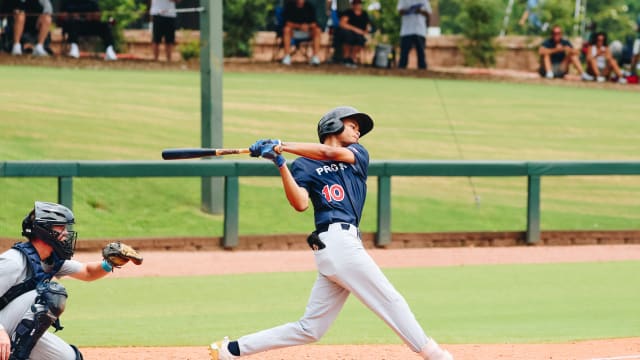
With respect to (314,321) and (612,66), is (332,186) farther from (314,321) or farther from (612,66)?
(612,66)

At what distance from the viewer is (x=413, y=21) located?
23.8m

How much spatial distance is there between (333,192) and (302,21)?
16561 millimetres

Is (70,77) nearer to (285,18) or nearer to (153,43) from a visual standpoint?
(153,43)

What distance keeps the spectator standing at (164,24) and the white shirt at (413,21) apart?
4640 millimetres

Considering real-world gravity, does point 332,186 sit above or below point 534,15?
below

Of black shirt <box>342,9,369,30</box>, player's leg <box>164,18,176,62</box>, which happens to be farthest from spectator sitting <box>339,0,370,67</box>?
player's leg <box>164,18,176,62</box>

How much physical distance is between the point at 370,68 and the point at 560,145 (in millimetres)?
5579

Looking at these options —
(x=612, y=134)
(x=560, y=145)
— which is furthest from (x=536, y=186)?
(x=612, y=134)

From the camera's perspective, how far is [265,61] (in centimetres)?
2470

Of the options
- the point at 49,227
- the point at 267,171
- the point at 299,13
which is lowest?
the point at 267,171

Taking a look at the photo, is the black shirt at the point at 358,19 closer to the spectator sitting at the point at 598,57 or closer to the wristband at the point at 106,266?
the spectator sitting at the point at 598,57

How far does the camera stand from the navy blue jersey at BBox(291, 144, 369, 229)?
22.8ft

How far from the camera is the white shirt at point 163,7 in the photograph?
20.1 meters

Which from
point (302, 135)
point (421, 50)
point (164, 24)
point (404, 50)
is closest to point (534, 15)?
point (421, 50)
